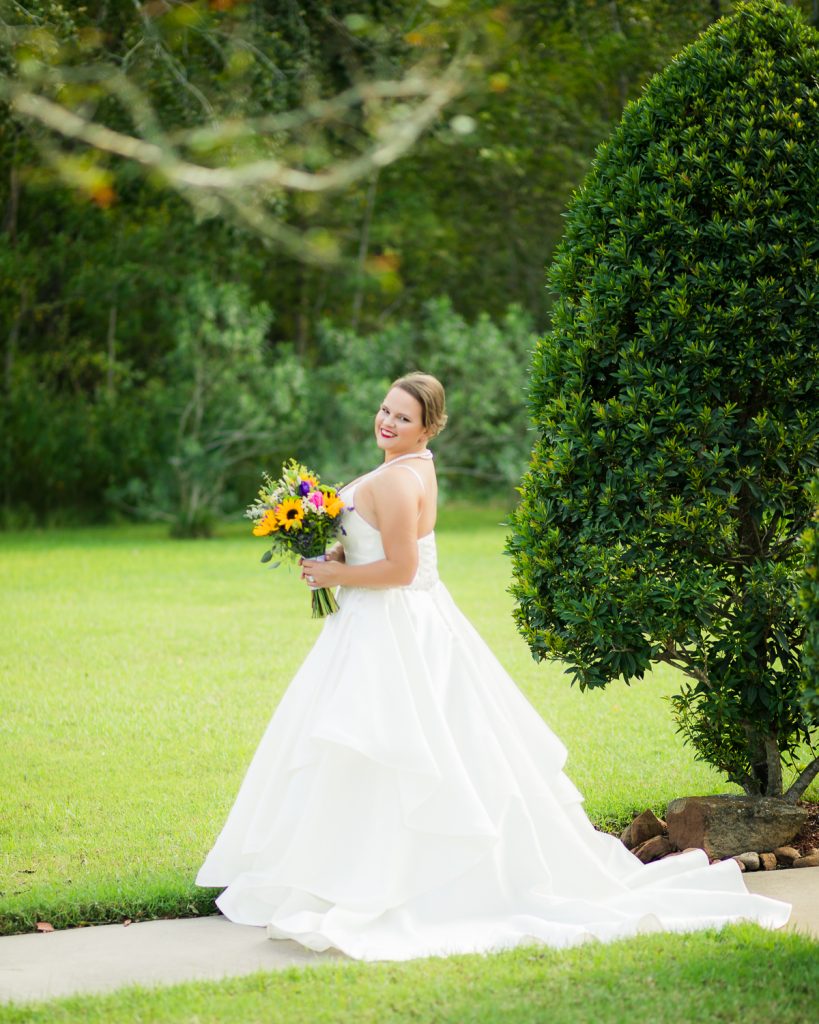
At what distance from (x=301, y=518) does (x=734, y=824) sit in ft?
7.89

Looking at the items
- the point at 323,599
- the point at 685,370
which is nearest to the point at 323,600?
the point at 323,599

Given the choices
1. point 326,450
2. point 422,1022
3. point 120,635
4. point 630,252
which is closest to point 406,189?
point 326,450

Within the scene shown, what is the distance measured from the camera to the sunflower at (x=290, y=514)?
5066 millimetres

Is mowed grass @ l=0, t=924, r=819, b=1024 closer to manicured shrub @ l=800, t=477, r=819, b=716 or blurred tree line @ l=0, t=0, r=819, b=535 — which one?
manicured shrub @ l=800, t=477, r=819, b=716

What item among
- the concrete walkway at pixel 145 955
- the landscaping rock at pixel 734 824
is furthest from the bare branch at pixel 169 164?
the landscaping rock at pixel 734 824

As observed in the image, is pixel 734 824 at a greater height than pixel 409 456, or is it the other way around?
pixel 409 456

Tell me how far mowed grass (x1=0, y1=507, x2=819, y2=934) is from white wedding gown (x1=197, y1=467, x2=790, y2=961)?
627mm

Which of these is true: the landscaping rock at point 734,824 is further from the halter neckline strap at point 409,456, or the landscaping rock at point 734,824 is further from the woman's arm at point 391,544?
the halter neckline strap at point 409,456

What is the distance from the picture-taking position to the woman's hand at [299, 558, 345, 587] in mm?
5102

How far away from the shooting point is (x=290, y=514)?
5.08 m

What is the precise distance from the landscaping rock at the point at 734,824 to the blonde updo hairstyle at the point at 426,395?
2114 mm

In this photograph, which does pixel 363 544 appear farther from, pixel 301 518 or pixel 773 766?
pixel 773 766

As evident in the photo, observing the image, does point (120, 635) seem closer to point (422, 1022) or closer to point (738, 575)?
point (738, 575)

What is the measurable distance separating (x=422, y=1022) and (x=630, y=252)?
10.6 feet
